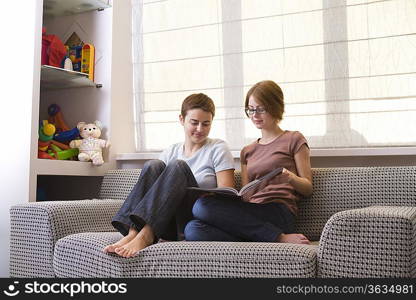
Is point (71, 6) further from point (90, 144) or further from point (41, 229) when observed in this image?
point (41, 229)

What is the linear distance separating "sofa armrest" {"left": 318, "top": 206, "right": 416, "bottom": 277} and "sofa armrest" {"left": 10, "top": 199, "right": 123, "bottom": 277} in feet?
3.20

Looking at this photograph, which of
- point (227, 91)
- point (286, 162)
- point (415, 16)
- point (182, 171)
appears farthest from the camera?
point (227, 91)

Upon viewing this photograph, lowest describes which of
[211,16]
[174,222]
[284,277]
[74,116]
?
[284,277]

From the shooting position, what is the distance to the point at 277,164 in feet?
6.42

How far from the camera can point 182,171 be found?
5.94 ft

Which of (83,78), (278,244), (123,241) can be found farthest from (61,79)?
(278,244)

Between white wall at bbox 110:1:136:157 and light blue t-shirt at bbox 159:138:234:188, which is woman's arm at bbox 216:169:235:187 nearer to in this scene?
light blue t-shirt at bbox 159:138:234:188

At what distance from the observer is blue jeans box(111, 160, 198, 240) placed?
1.71m

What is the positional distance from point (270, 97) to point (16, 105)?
3.82 ft

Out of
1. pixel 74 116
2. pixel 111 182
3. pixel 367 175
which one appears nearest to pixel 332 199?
pixel 367 175

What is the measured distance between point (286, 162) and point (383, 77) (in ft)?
2.16

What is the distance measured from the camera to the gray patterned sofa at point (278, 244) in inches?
53.7

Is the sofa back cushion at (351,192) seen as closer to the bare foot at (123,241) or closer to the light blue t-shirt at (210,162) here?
the light blue t-shirt at (210,162)

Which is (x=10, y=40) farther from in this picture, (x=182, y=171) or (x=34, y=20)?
(x=182, y=171)
